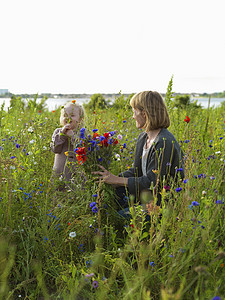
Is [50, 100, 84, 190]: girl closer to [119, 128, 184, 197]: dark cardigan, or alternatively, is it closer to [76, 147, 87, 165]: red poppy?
[76, 147, 87, 165]: red poppy

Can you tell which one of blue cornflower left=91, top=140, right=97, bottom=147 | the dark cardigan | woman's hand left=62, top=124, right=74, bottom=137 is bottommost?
the dark cardigan

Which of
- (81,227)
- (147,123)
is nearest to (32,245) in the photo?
(81,227)

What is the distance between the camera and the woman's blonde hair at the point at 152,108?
8.43ft

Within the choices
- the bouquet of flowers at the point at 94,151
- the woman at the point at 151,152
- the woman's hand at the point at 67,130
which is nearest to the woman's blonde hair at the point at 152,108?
the woman at the point at 151,152

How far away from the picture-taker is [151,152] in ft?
8.31

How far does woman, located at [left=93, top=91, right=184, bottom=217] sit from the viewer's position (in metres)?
2.41

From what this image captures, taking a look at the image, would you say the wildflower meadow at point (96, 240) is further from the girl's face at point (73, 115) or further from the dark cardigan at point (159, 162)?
the girl's face at point (73, 115)

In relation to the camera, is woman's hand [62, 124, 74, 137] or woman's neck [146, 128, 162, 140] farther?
woman's hand [62, 124, 74, 137]

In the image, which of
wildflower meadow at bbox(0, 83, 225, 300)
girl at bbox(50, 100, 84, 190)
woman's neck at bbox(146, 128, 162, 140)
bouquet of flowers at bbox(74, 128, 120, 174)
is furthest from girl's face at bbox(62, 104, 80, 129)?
woman's neck at bbox(146, 128, 162, 140)

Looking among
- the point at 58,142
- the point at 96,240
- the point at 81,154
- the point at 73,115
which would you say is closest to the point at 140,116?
the point at 81,154

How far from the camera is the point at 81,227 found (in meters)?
2.18

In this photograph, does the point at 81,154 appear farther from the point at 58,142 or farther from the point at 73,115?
the point at 73,115

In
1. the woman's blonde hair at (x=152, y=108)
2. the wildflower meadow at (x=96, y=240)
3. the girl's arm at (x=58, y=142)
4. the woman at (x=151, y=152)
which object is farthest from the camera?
the girl's arm at (x=58, y=142)

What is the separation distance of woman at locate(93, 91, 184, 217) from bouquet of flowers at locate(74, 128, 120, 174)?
9cm
